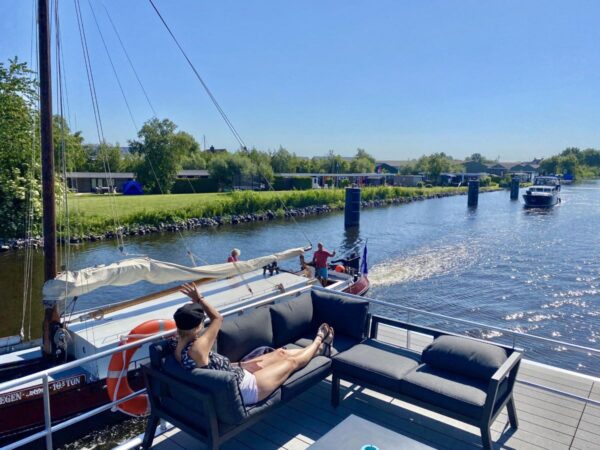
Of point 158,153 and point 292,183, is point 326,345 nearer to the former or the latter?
point 158,153

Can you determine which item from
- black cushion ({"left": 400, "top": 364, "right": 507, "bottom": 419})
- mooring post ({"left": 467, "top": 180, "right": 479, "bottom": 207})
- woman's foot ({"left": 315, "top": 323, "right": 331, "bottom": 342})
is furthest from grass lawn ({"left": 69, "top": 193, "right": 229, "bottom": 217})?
mooring post ({"left": 467, "top": 180, "right": 479, "bottom": 207})

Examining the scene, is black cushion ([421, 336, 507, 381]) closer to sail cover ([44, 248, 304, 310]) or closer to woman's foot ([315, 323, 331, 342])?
woman's foot ([315, 323, 331, 342])

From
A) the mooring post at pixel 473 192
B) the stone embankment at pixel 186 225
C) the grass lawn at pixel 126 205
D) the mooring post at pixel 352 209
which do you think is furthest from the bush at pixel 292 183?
the mooring post at pixel 352 209

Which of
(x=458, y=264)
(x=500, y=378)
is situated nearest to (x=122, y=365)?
(x=500, y=378)

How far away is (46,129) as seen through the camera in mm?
7160

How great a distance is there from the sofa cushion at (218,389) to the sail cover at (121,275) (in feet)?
14.3

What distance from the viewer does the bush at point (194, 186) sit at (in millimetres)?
50322

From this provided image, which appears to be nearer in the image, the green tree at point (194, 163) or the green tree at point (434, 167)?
the green tree at point (194, 163)

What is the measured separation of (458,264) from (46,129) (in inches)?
783

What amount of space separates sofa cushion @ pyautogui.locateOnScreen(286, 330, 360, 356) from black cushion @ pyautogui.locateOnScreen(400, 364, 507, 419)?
0.90 metres

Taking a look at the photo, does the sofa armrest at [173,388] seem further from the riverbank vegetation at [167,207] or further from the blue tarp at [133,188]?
the blue tarp at [133,188]

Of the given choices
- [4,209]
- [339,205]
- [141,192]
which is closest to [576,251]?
[339,205]

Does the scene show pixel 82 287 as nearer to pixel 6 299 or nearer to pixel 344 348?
pixel 344 348

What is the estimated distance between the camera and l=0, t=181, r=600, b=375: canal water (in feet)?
45.7
